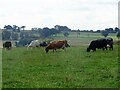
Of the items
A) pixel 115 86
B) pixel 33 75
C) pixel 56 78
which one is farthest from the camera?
pixel 33 75

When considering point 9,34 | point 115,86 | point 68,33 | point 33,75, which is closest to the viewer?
point 115,86

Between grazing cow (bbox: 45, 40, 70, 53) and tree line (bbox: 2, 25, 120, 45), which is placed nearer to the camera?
grazing cow (bbox: 45, 40, 70, 53)

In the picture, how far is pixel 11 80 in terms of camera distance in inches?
665

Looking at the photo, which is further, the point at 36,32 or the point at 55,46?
the point at 36,32

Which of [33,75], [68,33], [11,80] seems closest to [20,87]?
[11,80]

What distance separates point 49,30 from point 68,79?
348ft

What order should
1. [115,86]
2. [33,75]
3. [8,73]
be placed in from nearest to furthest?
[115,86] → [33,75] → [8,73]

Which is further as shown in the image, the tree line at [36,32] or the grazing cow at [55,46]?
the tree line at [36,32]

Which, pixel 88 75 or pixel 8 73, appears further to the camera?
pixel 8 73

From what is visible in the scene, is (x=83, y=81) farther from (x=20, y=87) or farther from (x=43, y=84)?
(x=20, y=87)

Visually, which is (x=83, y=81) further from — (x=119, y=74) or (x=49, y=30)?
(x=49, y=30)

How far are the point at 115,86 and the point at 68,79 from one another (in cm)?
278

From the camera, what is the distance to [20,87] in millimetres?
14727

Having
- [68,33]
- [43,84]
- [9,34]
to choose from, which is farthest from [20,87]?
[68,33]
